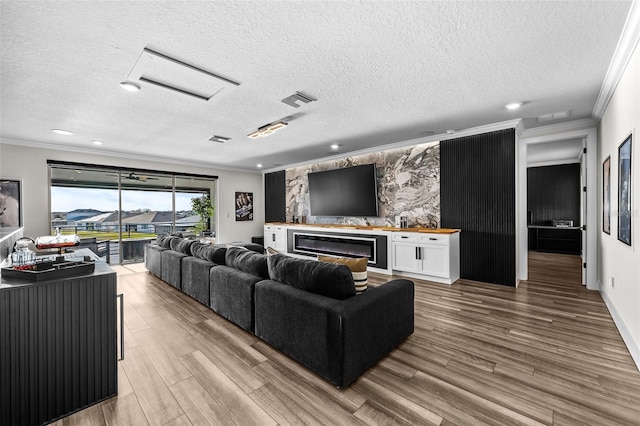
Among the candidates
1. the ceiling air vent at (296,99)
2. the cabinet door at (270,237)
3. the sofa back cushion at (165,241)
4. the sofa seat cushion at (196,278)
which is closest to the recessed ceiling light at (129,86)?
the ceiling air vent at (296,99)

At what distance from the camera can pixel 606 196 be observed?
3.27 metres

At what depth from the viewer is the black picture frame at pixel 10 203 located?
15.1 ft

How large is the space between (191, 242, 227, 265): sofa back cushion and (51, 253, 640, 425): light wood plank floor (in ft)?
2.07

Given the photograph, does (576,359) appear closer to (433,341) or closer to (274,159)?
(433,341)

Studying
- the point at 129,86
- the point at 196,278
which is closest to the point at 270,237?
the point at 196,278

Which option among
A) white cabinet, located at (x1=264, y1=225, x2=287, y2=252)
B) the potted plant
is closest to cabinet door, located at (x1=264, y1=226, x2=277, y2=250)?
white cabinet, located at (x1=264, y1=225, x2=287, y2=252)

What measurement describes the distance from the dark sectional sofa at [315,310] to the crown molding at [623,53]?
2.41m

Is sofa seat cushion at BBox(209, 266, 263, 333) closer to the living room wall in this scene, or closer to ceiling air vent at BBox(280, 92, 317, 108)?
ceiling air vent at BBox(280, 92, 317, 108)

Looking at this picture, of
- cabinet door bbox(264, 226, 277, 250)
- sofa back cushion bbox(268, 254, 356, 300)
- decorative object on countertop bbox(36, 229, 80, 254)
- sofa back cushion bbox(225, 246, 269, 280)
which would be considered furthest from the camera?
cabinet door bbox(264, 226, 277, 250)

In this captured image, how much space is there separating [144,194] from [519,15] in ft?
23.6

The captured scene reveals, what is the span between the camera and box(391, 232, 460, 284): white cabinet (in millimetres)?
4355

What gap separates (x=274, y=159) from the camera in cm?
694

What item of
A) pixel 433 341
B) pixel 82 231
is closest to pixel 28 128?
pixel 82 231

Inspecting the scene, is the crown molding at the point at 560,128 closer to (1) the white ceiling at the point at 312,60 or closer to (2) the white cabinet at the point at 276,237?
(1) the white ceiling at the point at 312,60
